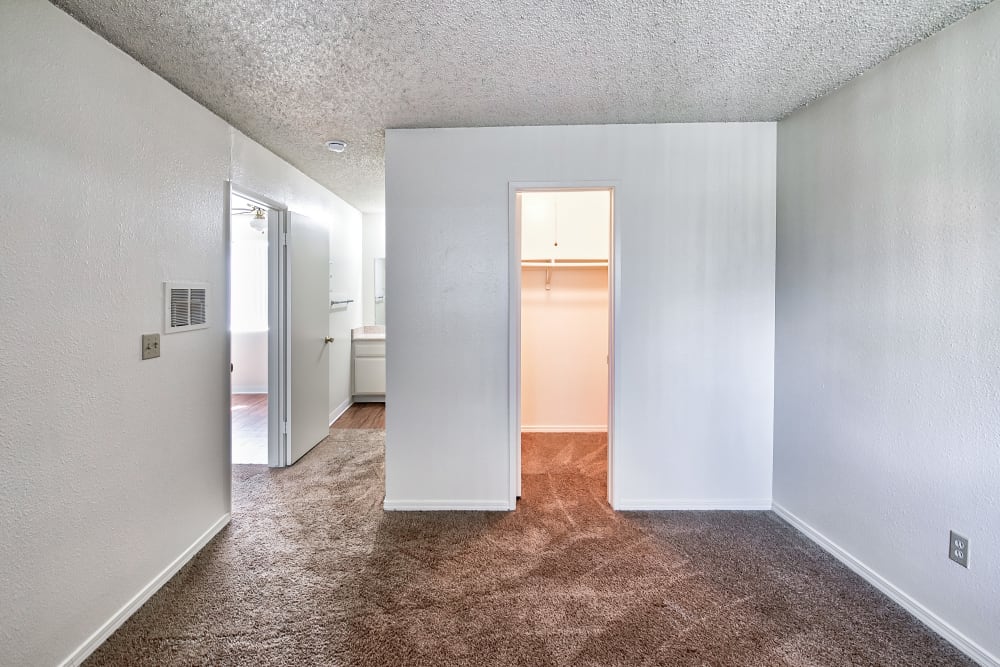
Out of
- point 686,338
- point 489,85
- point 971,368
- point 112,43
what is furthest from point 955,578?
point 112,43

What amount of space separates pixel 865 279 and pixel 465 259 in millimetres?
2093

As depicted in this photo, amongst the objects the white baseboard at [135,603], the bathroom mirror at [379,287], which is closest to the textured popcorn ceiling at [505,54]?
the white baseboard at [135,603]

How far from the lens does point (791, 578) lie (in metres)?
2.09

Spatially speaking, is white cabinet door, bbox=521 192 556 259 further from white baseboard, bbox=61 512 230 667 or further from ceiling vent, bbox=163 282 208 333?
white baseboard, bbox=61 512 230 667

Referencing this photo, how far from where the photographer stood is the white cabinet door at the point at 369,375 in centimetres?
531

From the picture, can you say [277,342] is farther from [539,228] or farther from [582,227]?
[582,227]

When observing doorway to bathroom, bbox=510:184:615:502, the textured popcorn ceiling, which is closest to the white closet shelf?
doorway to bathroom, bbox=510:184:615:502

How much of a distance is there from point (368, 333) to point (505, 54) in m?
4.16

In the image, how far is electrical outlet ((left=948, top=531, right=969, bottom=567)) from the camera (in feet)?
5.45

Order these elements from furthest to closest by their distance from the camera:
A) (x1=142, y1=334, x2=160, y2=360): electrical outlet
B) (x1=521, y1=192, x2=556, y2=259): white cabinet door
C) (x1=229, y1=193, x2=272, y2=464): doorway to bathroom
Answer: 1. (x1=229, y1=193, x2=272, y2=464): doorway to bathroom
2. (x1=521, y1=192, x2=556, y2=259): white cabinet door
3. (x1=142, y1=334, x2=160, y2=360): electrical outlet

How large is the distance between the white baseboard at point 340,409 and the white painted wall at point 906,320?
4.14 meters

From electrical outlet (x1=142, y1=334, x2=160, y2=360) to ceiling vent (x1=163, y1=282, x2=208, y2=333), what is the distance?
8 cm

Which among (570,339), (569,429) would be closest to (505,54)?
(570,339)

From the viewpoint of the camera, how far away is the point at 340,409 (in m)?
4.95
